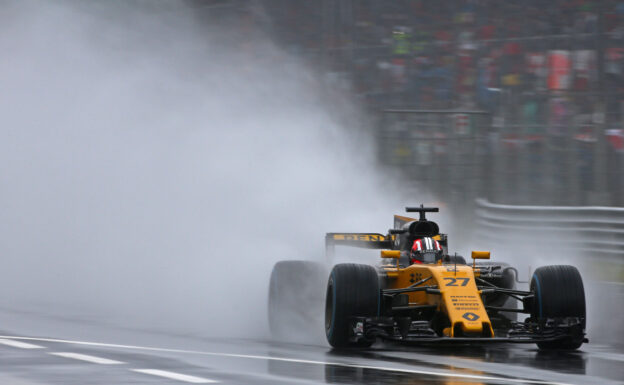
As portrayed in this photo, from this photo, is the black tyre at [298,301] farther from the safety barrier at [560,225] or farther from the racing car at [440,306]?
the safety barrier at [560,225]

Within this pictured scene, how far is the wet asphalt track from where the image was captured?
8.68 metres

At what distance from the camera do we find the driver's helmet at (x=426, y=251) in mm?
12289

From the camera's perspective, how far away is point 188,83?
80.9 ft

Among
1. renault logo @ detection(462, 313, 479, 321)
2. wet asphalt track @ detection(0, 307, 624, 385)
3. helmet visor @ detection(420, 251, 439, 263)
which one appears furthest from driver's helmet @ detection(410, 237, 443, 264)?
renault logo @ detection(462, 313, 479, 321)

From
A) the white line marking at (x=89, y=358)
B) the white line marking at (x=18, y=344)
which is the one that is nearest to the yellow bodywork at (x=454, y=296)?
the white line marking at (x=89, y=358)

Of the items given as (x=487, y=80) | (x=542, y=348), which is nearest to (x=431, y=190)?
(x=487, y=80)

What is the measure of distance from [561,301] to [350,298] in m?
1.93

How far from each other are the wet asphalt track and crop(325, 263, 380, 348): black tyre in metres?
Answer: 0.23

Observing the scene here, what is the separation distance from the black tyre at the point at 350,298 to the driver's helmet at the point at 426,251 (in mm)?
1543

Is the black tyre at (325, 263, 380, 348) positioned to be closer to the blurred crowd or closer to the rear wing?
the rear wing

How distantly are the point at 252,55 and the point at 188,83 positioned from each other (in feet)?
6.36

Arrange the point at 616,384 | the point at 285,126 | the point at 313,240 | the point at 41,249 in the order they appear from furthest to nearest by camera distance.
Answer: the point at 285,126
the point at 41,249
the point at 313,240
the point at 616,384

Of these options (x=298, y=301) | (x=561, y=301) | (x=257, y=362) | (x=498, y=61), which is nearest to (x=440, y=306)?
(x=561, y=301)

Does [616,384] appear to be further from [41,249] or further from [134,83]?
[134,83]
